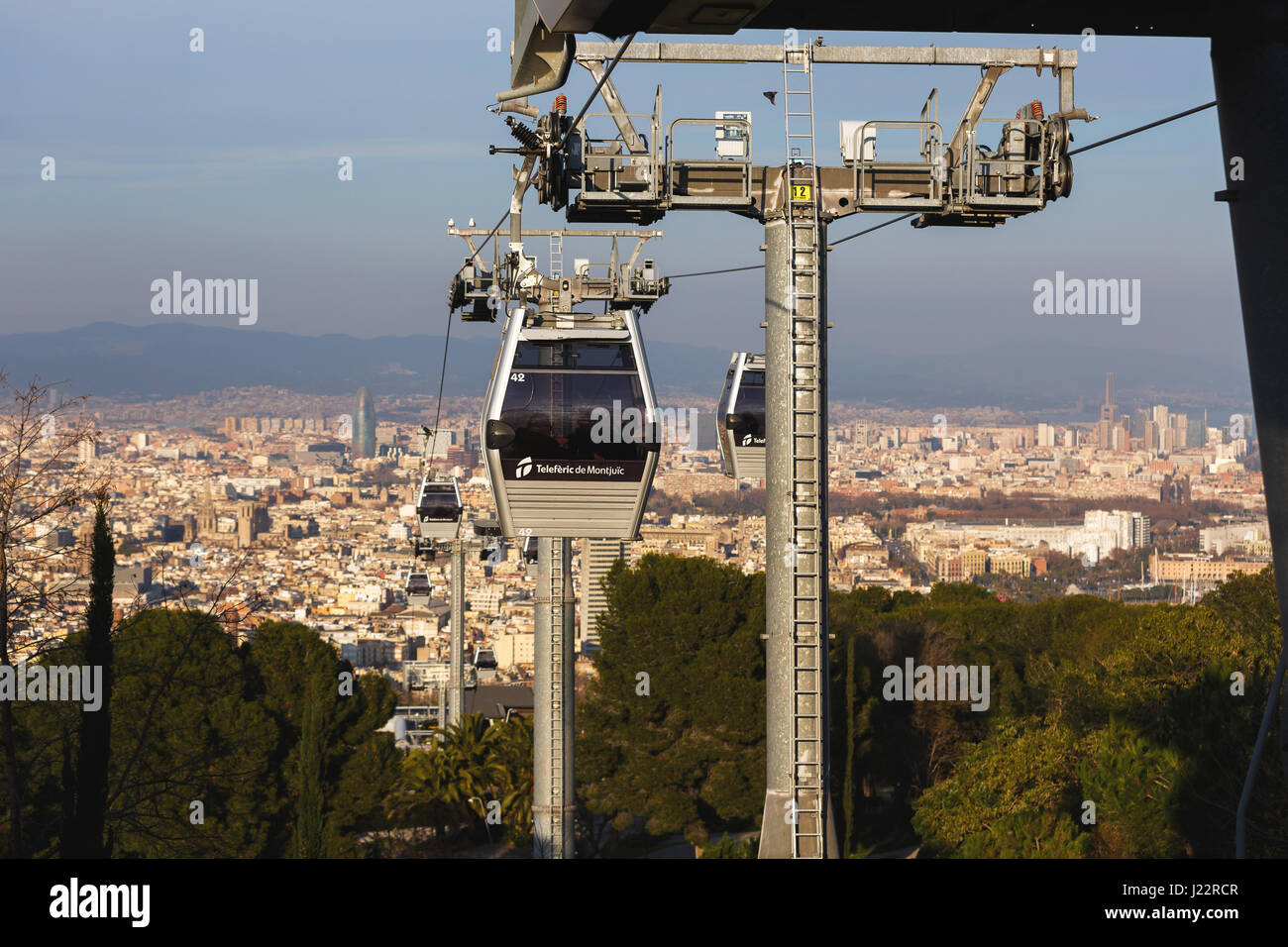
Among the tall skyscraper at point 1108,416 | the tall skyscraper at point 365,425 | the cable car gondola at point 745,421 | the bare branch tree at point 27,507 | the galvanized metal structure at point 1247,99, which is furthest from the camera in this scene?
the tall skyscraper at point 1108,416

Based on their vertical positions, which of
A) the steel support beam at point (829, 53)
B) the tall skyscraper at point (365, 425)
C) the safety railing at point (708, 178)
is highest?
the tall skyscraper at point (365, 425)

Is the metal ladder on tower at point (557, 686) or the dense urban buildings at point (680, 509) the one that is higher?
the dense urban buildings at point (680, 509)

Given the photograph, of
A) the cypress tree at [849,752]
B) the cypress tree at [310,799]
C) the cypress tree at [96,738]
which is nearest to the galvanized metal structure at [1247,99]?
the cypress tree at [96,738]

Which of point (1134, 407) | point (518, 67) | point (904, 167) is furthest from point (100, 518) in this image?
point (1134, 407)

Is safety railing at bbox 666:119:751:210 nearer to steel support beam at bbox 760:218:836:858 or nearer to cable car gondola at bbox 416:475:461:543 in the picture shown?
steel support beam at bbox 760:218:836:858

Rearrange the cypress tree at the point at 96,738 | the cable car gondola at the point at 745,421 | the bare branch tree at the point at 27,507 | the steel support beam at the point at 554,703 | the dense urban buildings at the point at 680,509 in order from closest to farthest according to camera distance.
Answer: the bare branch tree at the point at 27,507, the cypress tree at the point at 96,738, the cable car gondola at the point at 745,421, the steel support beam at the point at 554,703, the dense urban buildings at the point at 680,509

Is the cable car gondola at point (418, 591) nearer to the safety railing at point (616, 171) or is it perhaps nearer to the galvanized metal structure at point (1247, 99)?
the safety railing at point (616, 171)

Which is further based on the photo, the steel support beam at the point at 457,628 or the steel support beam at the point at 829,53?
the steel support beam at the point at 457,628

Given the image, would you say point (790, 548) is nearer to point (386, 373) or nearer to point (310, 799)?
point (310, 799)
